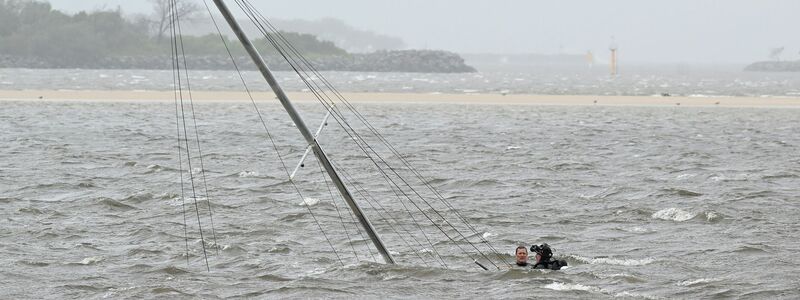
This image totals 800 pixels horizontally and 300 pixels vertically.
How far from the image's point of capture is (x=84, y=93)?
88000mm

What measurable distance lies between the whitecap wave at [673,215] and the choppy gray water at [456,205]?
11 centimetres

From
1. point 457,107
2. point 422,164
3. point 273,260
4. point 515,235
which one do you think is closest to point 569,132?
point 422,164

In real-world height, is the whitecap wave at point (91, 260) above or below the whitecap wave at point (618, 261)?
above

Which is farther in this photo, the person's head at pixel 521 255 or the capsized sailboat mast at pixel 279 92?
the person's head at pixel 521 255

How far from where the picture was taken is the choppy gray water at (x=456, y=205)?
23.2 metres

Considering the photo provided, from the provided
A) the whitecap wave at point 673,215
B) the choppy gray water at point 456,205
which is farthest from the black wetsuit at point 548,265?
the whitecap wave at point 673,215

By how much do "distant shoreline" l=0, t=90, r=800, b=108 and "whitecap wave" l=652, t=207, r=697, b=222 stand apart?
5188 centimetres

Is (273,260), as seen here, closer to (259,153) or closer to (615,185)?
(615,185)

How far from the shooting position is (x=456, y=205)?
33625 millimetres

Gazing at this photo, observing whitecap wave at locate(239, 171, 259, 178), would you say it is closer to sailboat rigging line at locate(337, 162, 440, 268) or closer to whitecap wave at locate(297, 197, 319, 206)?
sailboat rigging line at locate(337, 162, 440, 268)

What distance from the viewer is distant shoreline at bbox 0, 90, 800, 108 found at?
83188 mm

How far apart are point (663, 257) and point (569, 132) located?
33.3 meters

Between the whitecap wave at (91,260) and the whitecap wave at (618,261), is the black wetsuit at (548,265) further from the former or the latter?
the whitecap wave at (91,260)

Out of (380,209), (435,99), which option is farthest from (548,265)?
(435,99)
